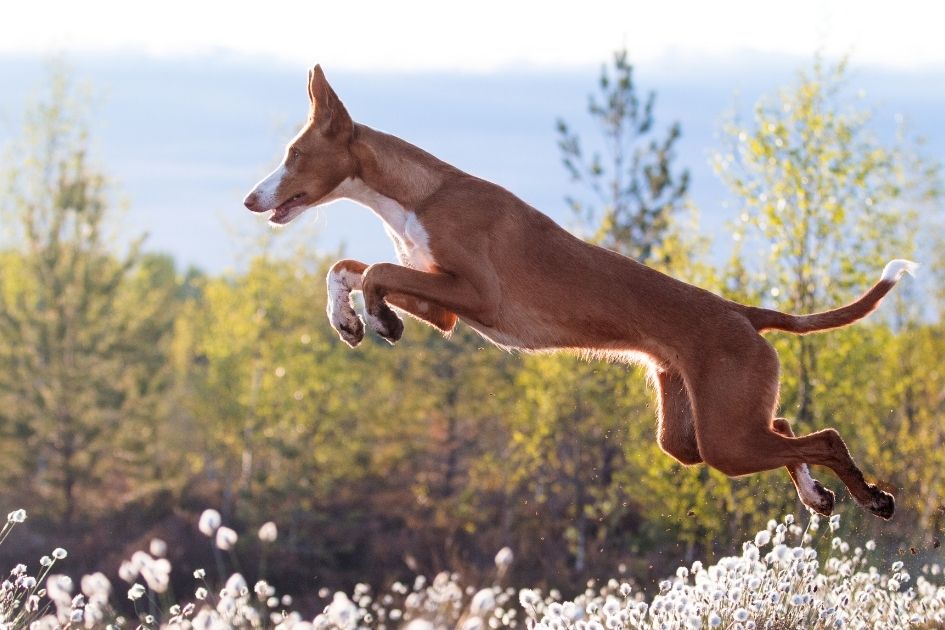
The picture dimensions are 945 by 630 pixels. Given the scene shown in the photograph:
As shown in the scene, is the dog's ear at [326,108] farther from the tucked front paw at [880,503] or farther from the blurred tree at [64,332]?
the blurred tree at [64,332]

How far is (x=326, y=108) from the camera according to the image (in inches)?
252

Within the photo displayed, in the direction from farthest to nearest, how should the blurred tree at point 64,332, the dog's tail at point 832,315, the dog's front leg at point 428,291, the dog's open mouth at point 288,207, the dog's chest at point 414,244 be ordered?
the blurred tree at point 64,332, the dog's tail at point 832,315, the dog's open mouth at point 288,207, the dog's chest at point 414,244, the dog's front leg at point 428,291

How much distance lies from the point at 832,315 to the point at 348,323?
2.81m

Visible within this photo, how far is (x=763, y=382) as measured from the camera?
660cm

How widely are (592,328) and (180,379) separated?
112 ft

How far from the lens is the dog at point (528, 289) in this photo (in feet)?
20.7

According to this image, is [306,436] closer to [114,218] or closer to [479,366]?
[479,366]

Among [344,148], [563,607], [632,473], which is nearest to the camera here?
[563,607]

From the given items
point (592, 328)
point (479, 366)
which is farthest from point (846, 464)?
point (479, 366)

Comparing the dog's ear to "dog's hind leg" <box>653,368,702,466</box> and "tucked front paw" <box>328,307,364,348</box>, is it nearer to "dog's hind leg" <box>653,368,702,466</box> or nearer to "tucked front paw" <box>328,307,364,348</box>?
"tucked front paw" <box>328,307,364,348</box>

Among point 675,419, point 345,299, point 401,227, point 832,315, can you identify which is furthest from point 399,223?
point 832,315

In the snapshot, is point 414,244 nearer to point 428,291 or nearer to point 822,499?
point 428,291

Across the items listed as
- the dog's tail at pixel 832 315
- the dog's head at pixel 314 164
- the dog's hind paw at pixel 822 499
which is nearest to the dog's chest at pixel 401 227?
the dog's head at pixel 314 164

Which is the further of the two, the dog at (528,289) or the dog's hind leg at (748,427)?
the dog's hind leg at (748,427)
